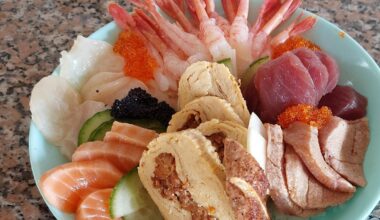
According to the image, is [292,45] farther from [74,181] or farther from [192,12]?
[74,181]

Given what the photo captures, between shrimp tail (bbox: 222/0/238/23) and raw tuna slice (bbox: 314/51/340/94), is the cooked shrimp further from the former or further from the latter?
raw tuna slice (bbox: 314/51/340/94)

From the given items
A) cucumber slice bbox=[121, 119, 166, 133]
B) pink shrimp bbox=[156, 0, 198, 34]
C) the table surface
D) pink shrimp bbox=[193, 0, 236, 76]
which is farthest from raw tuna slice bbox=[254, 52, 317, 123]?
the table surface

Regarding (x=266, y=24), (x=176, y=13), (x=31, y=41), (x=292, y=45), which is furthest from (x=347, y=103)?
(x=31, y=41)

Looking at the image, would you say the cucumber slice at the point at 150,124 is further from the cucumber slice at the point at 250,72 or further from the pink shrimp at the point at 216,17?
the pink shrimp at the point at 216,17

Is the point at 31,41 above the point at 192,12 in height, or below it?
below

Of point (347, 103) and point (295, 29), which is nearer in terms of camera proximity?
point (347, 103)

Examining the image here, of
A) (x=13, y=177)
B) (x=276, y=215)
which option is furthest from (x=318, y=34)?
(x=13, y=177)

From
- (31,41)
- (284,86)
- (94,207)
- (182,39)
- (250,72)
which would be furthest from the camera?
(31,41)
